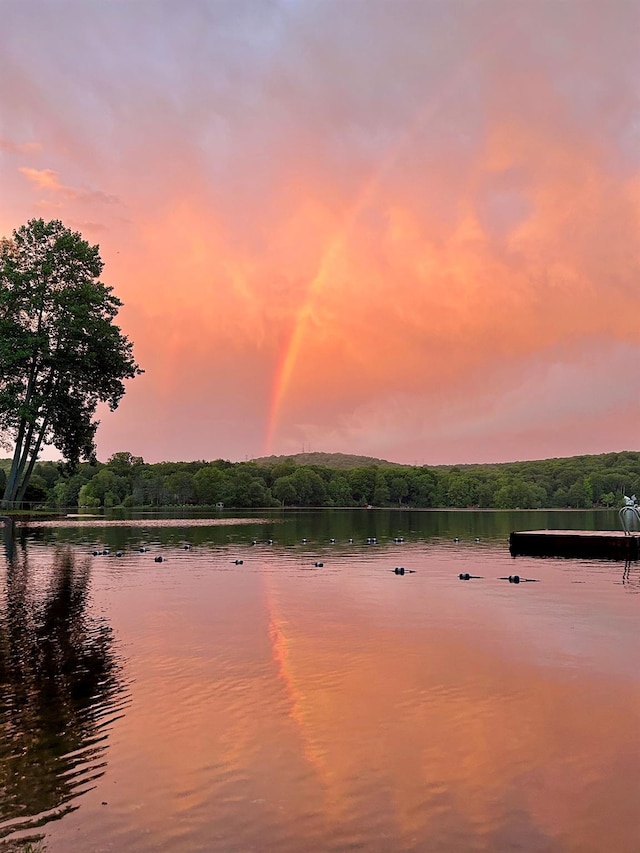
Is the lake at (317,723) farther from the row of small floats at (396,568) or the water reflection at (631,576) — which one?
the row of small floats at (396,568)

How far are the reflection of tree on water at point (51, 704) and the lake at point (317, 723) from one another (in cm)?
5

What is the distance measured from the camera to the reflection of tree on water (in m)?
8.48

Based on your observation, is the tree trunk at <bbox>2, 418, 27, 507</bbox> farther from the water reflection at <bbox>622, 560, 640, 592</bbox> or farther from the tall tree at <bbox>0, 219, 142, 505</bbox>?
the water reflection at <bbox>622, 560, 640, 592</bbox>

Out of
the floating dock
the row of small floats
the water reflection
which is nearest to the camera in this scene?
the water reflection

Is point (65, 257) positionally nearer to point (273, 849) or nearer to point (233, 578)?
point (233, 578)

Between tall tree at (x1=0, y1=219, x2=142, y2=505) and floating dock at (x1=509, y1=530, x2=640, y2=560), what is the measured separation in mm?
44658

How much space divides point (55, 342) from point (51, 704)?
2398 inches

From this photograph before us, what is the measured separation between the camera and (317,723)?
37.4 ft

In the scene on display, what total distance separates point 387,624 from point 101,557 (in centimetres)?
2412

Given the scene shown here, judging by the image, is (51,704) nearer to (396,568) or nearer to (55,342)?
(396,568)

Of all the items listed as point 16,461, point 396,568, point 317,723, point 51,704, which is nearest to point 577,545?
point 396,568

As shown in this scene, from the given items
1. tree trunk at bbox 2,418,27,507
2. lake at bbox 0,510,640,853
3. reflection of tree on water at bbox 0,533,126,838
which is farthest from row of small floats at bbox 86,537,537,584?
tree trunk at bbox 2,418,27,507

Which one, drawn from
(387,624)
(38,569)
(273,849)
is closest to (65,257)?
(38,569)

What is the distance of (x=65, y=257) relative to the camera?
68812mm
